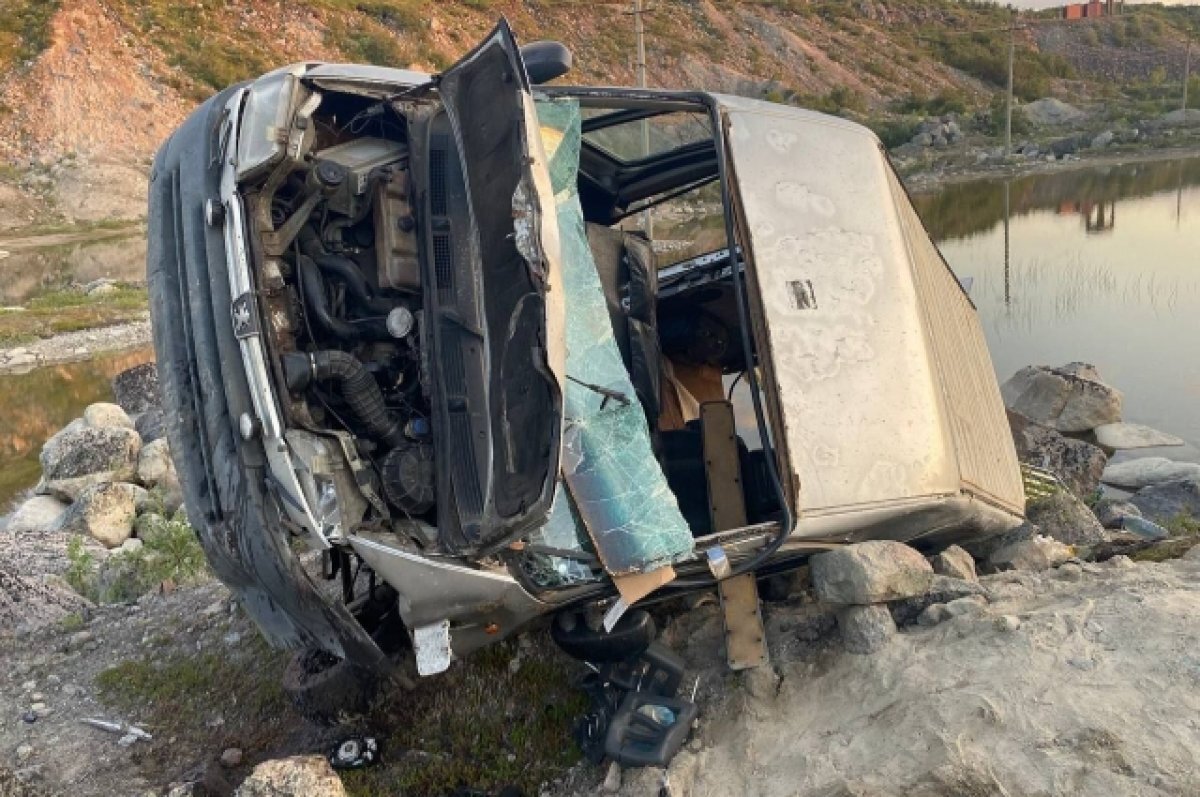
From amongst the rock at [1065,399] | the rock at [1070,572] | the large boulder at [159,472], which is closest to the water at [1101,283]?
the rock at [1065,399]

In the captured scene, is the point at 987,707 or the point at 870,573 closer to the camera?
the point at 987,707

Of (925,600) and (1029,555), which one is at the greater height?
(925,600)

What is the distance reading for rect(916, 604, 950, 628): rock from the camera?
12.2 ft

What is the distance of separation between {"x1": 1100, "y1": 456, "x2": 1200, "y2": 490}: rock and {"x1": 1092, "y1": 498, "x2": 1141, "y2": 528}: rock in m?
0.94

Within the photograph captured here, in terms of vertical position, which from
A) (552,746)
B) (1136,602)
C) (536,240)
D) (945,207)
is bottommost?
(945,207)

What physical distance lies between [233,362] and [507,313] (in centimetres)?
92

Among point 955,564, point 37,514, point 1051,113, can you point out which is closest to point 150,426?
point 37,514

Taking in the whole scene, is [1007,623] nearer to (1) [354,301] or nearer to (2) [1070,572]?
(2) [1070,572]

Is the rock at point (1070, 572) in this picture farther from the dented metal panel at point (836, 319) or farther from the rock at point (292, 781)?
the rock at point (292, 781)

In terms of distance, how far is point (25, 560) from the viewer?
5.94 meters

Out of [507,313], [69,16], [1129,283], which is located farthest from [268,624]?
[69,16]

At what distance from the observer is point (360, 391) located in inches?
134

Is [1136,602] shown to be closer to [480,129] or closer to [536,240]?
[536,240]

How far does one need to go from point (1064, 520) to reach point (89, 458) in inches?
318
